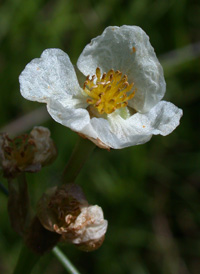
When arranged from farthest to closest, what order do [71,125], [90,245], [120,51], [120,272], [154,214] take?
[154,214]
[120,272]
[120,51]
[90,245]
[71,125]

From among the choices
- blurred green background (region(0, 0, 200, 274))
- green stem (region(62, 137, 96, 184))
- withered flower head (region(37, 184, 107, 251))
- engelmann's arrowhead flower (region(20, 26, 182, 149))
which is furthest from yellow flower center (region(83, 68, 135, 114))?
blurred green background (region(0, 0, 200, 274))

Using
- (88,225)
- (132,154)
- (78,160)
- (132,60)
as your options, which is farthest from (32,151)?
(132,154)

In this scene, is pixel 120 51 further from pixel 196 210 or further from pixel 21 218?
pixel 196 210

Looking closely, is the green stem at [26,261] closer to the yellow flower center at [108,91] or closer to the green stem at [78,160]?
the green stem at [78,160]

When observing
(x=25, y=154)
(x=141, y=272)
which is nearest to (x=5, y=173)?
(x=25, y=154)

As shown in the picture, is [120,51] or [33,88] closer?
[33,88]

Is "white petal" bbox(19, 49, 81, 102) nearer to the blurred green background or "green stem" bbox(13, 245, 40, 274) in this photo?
"green stem" bbox(13, 245, 40, 274)

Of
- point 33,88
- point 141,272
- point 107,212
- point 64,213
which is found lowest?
point 141,272

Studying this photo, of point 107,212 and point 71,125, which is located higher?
point 71,125
